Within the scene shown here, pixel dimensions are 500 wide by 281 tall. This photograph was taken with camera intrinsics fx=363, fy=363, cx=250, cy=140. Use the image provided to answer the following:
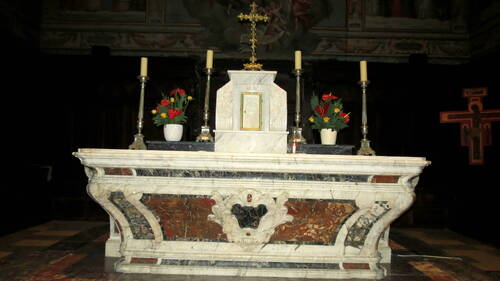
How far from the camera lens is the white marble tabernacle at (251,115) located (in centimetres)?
393

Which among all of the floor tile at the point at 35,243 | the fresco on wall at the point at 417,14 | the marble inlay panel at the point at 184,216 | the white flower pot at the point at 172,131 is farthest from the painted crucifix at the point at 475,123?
the floor tile at the point at 35,243

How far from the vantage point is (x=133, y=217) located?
3646 mm

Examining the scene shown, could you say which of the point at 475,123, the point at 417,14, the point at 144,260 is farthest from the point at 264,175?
the point at 417,14

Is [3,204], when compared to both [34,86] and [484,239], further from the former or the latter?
[484,239]

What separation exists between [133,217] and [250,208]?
1183 millimetres

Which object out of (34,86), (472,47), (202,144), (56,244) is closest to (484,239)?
(472,47)

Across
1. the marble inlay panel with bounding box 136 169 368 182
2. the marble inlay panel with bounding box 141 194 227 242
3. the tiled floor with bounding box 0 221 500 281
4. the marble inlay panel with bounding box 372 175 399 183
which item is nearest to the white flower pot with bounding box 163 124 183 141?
the marble inlay panel with bounding box 136 169 368 182

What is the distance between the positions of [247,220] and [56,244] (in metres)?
3.05

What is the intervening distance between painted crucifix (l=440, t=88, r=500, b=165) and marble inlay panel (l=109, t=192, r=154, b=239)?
243 inches

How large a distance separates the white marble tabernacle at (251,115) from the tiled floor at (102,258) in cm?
137

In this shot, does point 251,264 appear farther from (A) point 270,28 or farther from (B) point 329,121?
(A) point 270,28

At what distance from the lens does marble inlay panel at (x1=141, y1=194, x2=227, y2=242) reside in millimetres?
3561

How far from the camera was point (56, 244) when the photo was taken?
16.4ft

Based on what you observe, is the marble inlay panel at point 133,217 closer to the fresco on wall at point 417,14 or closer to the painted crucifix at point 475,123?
the painted crucifix at point 475,123
